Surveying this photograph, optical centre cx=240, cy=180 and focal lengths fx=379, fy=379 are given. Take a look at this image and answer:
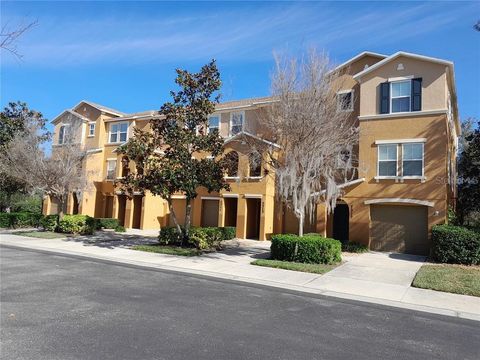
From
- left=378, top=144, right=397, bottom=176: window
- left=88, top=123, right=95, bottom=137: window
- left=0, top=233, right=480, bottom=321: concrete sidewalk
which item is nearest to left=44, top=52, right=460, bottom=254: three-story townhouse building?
left=378, top=144, right=397, bottom=176: window

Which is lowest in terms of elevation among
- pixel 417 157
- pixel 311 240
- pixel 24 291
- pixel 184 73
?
pixel 24 291

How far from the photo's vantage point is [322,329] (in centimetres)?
700

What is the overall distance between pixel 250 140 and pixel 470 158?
1703cm

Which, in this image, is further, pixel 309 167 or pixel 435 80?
pixel 435 80

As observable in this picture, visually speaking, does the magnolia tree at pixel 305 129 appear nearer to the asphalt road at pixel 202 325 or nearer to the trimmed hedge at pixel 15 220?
the asphalt road at pixel 202 325

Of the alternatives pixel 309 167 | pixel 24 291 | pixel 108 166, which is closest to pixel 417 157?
pixel 309 167

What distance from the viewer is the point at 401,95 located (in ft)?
65.1

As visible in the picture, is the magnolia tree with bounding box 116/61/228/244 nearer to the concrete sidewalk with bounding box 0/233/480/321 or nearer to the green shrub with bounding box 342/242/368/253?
the concrete sidewalk with bounding box 0/233/480/321

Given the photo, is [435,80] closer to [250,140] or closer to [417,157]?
[417,157]

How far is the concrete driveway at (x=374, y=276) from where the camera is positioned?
10.8 metres

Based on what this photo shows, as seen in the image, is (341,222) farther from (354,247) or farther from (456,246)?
(456,246)

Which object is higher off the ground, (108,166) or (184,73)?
(184,73)

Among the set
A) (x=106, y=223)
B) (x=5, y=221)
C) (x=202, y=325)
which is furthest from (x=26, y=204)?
(x=202, y=325)

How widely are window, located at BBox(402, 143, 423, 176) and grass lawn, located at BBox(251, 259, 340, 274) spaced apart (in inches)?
299
